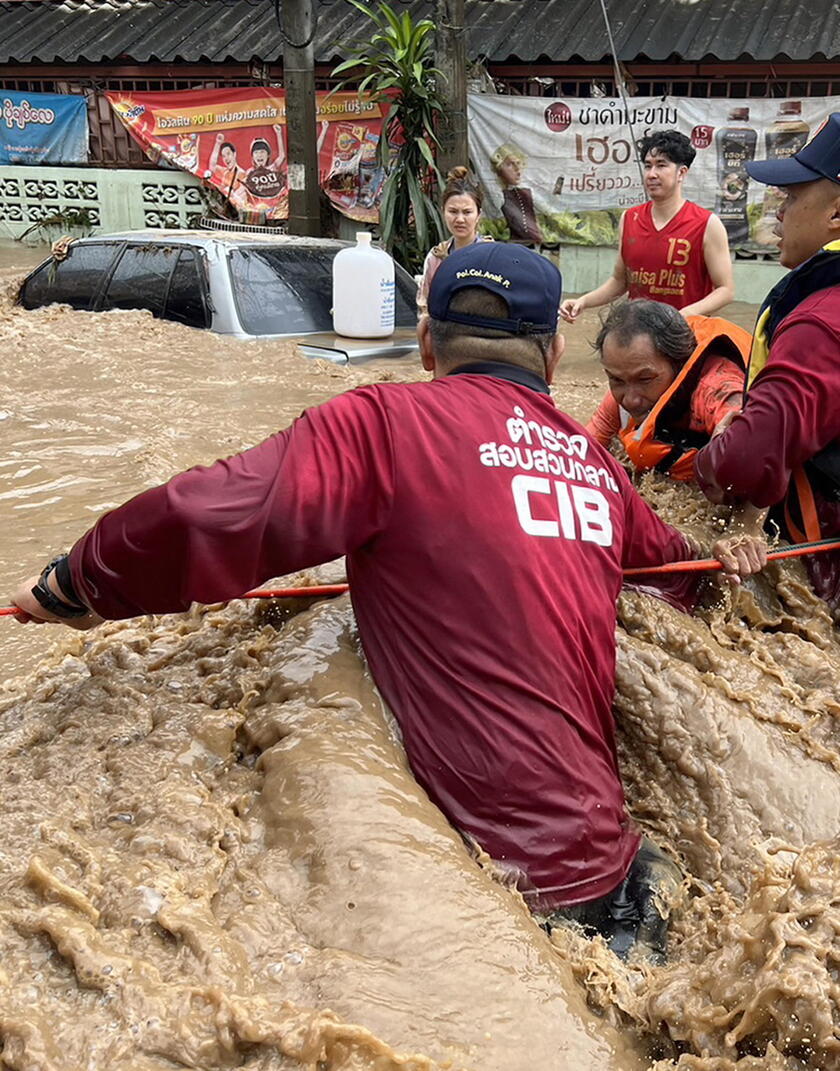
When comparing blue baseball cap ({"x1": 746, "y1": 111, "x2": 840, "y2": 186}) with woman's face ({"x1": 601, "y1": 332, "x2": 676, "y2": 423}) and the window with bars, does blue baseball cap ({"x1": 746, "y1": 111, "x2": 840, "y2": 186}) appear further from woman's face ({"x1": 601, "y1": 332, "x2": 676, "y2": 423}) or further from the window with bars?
the window with bars

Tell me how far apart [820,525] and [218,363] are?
4.42 metres

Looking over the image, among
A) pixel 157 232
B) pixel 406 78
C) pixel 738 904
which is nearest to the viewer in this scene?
pixel 738 904

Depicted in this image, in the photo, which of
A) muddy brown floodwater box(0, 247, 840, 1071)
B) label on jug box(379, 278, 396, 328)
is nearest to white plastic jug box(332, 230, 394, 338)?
label on jug box(379, 278, 396, 328)

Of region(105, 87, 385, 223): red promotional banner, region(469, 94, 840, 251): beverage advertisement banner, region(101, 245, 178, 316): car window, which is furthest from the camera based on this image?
region(105, 87, 385, 223): red promotional banner

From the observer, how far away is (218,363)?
22.0 feet

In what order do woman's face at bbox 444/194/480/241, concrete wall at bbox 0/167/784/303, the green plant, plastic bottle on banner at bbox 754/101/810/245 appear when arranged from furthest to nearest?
1. concrete wall at bbox 0/167/784/303
2. the green plant
3. plastic bottle on banner at bbox 754/101/810/245
4. woman's face at bbox 444/194/480/241

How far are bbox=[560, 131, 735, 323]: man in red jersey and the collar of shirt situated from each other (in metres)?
3.19

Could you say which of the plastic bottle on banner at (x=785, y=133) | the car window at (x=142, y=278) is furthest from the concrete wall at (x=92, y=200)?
the plastic bottle on banner at (x=785, y=133)

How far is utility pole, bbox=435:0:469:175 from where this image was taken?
9.84 meters

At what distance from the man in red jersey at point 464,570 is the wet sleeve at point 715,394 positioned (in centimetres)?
112

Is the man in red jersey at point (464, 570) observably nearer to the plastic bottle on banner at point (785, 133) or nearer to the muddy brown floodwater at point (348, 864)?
the muddy brown floodwater at point (348, 864)

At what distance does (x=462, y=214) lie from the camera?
6.64 meters

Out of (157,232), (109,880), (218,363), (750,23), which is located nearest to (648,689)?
(109,880)

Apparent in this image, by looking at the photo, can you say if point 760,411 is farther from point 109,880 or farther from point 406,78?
point 406,78
